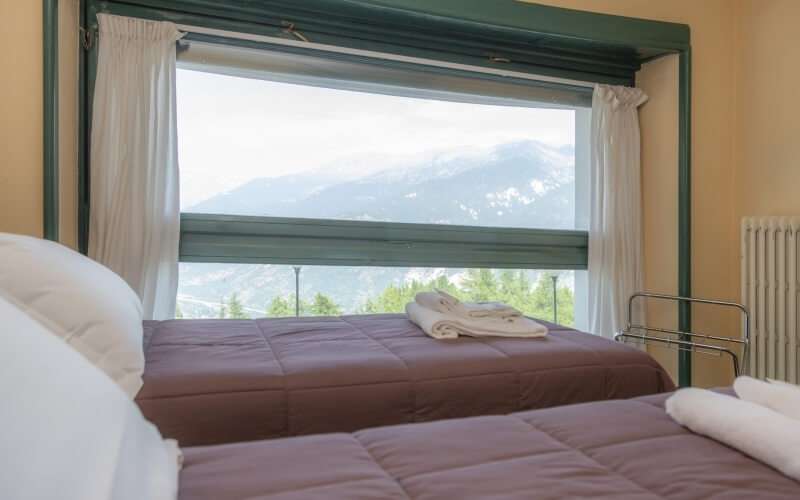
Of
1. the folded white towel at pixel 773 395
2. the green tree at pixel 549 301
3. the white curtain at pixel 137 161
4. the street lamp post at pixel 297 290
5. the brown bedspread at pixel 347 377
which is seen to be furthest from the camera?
the green tree at pixel 549 301

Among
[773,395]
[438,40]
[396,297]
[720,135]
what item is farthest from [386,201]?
[773,395]

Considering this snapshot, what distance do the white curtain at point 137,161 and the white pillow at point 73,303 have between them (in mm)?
1142

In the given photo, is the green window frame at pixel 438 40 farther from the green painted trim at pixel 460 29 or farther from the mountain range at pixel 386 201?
the mountain range at pixel 386 201

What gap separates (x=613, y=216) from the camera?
140 inches

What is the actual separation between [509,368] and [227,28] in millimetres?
2157

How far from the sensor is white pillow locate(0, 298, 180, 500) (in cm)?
58

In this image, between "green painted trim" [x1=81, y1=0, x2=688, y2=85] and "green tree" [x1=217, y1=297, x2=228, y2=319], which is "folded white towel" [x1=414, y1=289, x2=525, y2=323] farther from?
"green painted trim" [x1=81, y1=0, x2=688, y2=85]

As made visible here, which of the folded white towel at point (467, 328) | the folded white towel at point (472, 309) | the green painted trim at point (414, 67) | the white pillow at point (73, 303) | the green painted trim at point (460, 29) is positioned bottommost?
the folded white towel at point (467, 328)

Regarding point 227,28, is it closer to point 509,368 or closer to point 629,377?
point 509,368

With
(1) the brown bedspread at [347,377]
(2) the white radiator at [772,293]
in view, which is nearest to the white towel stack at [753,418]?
(1) the brown bedspread at [347,377]

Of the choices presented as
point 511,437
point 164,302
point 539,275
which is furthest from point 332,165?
point 511,437

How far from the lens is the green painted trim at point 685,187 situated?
3.46 meters

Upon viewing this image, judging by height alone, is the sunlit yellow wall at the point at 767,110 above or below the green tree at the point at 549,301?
above

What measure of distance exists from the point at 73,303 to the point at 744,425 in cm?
145
